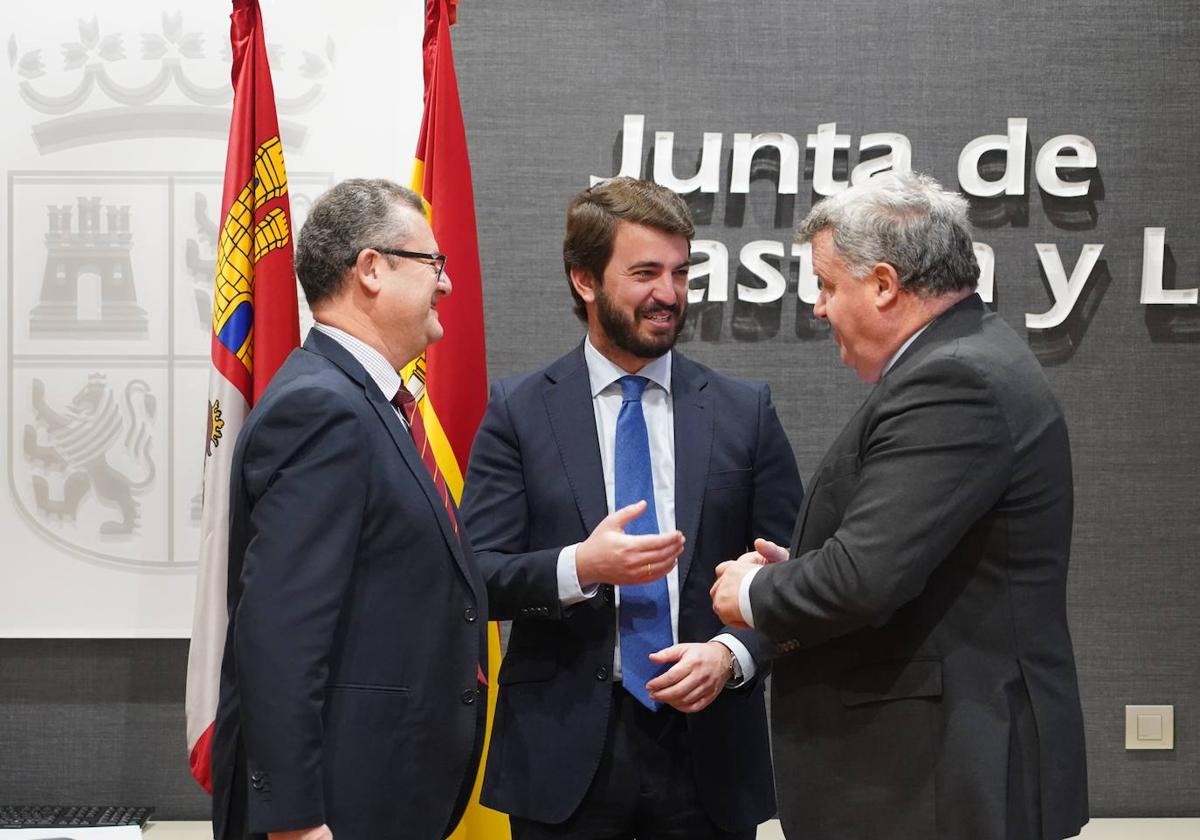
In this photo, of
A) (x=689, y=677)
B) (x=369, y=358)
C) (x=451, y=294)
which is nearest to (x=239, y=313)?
(x=451, y=294)

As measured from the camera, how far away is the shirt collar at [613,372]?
6.81 ft

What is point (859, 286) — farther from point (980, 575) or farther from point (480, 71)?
point (480, 71)

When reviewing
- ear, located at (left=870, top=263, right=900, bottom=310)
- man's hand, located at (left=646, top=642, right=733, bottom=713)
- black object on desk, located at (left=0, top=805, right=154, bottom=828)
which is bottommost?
black object on desk, located at (left=0, top=805, right=154, bottom=828)

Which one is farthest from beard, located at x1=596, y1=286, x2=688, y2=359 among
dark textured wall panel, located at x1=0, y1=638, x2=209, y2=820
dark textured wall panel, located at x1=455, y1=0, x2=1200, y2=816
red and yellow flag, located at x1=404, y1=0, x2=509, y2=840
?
dark textured wall panel, located at x1=0, y1=638, x2=209, y2=820

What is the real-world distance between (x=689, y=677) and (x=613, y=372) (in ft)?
1.81

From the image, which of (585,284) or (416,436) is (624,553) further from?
(585,284)

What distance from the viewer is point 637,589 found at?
6.49 ft

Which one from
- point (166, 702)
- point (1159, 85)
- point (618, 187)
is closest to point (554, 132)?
point (618, 187)

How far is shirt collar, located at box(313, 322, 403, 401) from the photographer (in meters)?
1.73

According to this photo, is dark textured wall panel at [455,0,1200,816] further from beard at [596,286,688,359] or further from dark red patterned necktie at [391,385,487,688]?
dark red patterned necktie at [391,385,487,688]

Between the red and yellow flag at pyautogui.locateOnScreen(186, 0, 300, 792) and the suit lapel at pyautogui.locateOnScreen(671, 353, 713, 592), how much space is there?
1.12 metres

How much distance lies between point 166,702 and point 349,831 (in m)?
1.83

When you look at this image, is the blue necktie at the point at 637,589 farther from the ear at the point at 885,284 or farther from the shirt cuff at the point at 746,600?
the ear at the point at 885,284

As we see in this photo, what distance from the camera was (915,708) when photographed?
1.62 metres
